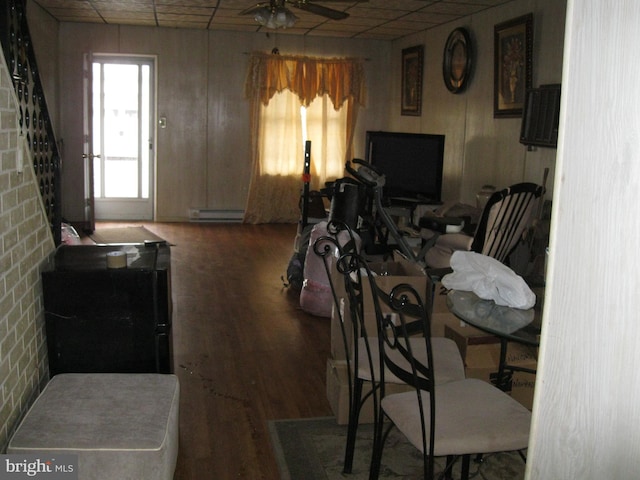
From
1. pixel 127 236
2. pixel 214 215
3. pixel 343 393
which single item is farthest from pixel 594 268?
pixel 214 215

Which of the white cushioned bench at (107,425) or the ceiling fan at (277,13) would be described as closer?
the white cushioned bench at (107,425)

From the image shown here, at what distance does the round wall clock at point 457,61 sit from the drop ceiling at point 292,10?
8.1 inches

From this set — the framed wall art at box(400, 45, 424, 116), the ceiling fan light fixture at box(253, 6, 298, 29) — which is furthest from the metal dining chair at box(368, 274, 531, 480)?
the framed wall art at box(400, 45, 424, 116)

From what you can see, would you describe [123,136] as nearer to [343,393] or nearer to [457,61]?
[457,61]

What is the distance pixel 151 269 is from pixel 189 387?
106cm

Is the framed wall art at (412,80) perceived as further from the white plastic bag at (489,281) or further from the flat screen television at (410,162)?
the white plastic bag at (489,281)

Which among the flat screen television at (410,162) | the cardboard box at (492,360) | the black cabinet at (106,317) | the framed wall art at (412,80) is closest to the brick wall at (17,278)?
the black cabinet at (106,317)

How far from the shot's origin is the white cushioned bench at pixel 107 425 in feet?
6.74

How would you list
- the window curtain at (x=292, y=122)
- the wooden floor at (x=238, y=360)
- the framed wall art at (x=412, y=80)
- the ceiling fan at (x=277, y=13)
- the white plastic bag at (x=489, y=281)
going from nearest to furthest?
the white plastic bag at (x=489, y=281)
the wooden floor at (x=238, y=360)
the ceiling fan at (x=277, y=13)
the framed wall art at (x=412, y=80)
the window curtain at (x=292, y=122)

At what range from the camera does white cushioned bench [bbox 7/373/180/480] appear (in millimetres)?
2055

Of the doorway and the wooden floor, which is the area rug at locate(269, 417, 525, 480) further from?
the doorway

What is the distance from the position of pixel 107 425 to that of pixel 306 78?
6.76m

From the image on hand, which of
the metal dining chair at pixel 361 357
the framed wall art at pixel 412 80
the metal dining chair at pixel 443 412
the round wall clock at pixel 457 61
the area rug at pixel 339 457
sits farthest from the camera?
the framed wall art at pixel 412 80

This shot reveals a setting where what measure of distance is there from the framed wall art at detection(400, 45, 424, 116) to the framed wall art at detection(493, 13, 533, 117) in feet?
6.04
